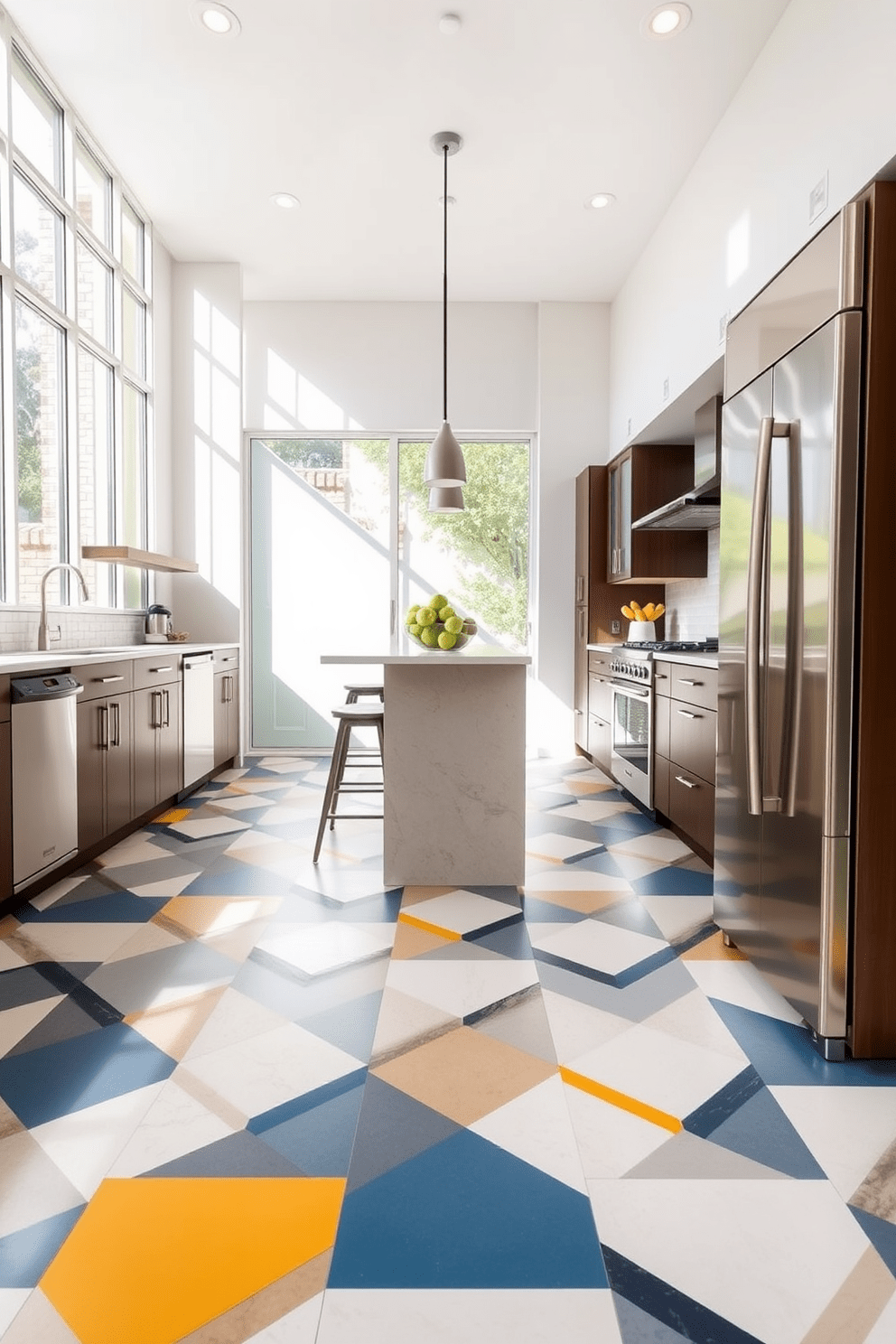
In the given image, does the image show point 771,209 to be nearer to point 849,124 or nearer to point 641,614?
point 849,124

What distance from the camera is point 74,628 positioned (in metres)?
4.17

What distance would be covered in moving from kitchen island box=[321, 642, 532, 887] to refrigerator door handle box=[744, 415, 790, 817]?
1058 millimetres

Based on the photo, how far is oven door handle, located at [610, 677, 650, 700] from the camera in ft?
13.6

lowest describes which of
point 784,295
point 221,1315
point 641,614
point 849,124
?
point 221,1315

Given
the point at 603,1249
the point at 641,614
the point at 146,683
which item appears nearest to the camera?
the point at 603,1249

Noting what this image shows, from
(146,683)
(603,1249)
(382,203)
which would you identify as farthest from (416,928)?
Result: (382,203)

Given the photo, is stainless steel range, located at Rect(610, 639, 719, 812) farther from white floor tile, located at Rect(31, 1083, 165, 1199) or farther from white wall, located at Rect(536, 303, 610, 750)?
white floor tile, located at Rect(31, 1083, 165, 1199)

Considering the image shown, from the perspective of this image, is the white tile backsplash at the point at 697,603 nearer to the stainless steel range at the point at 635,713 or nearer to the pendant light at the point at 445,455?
the stainless steel range at the point at 635,713

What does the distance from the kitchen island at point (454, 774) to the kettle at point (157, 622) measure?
8.27ft

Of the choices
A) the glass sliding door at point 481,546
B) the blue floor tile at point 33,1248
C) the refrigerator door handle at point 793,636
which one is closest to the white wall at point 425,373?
the glass sliding door at point 481,546

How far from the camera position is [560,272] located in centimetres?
561

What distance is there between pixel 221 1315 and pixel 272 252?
223 inches

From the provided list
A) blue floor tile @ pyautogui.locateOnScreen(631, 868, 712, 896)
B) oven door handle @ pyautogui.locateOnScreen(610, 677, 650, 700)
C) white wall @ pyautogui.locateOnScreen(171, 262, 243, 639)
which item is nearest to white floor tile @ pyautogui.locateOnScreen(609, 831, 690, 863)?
blue floor tile @ pyautogui.locateOnScreen(631, 868, 712, 896)

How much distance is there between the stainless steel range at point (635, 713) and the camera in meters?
4.11
